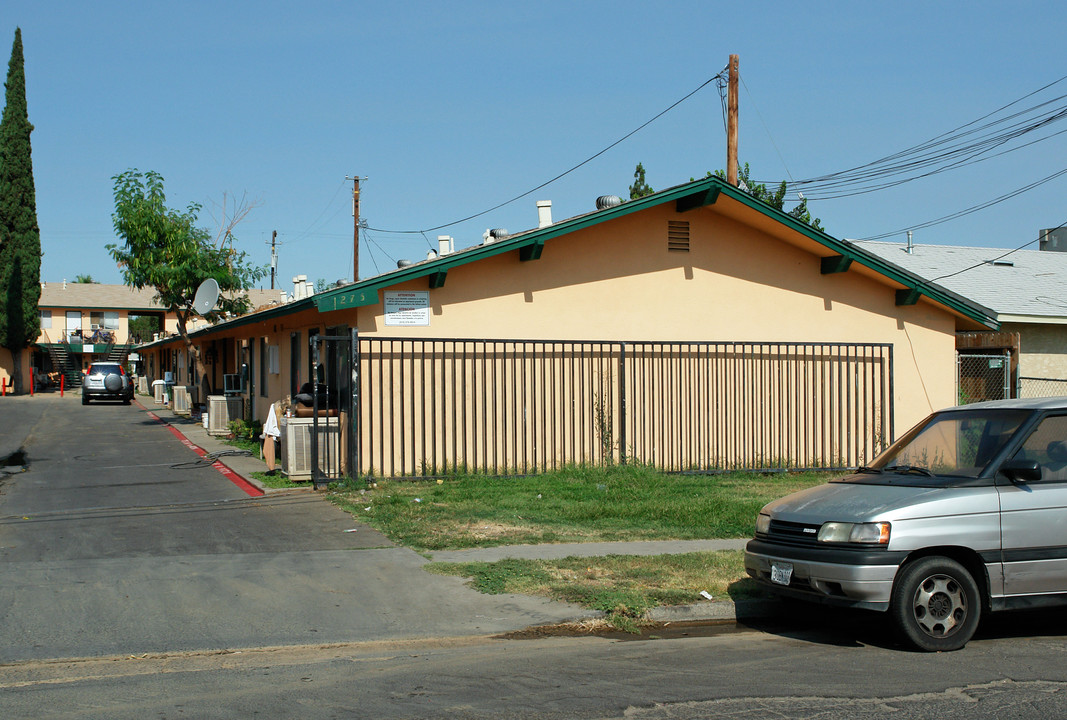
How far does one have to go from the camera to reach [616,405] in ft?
49.9

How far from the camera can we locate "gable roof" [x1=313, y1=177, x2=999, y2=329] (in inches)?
532

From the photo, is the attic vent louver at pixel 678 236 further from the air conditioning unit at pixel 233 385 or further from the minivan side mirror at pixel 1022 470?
the air conditioning unit at pixel 233 385

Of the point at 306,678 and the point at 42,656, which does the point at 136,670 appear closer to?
the point at 42,656

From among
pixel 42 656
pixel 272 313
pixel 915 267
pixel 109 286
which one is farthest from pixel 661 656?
pixel 109 286

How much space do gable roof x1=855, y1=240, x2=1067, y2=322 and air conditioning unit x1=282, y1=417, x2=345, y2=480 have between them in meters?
14.2

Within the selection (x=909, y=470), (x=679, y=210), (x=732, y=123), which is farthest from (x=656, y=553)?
(x=732, y=123)

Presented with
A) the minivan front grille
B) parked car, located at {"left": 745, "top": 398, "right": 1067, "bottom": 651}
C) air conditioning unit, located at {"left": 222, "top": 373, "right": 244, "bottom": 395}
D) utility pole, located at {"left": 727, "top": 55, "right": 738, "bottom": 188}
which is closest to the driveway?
the minivan front grille

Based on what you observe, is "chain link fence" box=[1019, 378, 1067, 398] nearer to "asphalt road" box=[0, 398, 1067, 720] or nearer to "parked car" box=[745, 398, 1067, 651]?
"asphalt road" box=[0, 398, 1067, 720]

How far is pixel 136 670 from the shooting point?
6078mm

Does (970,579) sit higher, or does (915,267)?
(915,267)

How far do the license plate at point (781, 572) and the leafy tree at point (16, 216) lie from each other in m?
50.1

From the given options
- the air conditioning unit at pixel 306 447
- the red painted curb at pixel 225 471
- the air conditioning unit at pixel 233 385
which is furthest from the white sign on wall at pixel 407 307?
the air conditioning unit at pixel 233 385

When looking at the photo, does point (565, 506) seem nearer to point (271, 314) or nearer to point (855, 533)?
point (855, 533)

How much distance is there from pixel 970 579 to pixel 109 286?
72932mm
